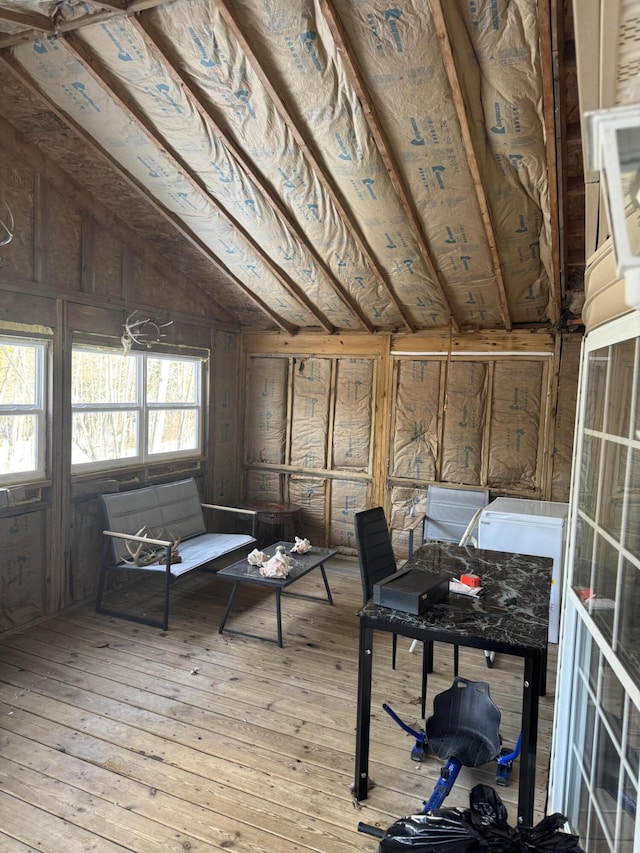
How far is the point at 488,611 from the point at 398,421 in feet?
11.1

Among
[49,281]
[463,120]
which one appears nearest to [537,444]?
[463,120]

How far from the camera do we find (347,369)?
5875mm

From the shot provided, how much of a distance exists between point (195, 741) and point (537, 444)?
12.4 ft

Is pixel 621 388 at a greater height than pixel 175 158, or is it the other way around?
pixel 175 158

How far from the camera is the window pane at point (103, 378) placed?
4375mm

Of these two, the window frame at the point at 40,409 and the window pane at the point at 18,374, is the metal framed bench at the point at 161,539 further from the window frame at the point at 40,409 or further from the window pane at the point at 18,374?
the window pane at the point at 18,374

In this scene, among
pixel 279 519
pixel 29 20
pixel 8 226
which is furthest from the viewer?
pixel 279 519

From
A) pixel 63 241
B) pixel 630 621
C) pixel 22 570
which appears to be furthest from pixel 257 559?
pixel 630 621

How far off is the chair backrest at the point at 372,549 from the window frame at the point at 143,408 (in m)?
2.34

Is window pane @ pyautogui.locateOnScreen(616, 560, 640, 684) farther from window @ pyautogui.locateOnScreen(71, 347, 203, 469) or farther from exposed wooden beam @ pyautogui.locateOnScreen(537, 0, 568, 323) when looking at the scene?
window @ pyautogui.locateOnScreen(71, 347, 203, 469)

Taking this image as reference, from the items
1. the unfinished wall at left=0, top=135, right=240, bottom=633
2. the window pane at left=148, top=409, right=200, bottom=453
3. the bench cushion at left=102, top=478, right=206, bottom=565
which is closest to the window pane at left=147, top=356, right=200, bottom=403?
the window pane at left=148, top=409, right=200, bottom=453

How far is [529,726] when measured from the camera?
2.06 metres

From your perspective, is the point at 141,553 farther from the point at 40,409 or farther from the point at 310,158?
the point at 310,158

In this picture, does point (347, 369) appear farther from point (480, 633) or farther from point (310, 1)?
point (480, 633)
